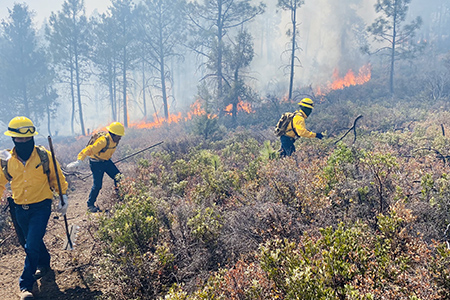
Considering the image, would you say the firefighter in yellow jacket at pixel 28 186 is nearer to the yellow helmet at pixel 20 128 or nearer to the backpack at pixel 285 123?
the yellow helmet at pixel 20 128

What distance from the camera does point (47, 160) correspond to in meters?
3.83

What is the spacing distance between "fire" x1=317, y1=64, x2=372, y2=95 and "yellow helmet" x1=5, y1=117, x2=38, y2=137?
2507 centimetres

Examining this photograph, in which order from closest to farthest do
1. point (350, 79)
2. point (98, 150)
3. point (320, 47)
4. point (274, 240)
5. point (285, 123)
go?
point (274, 240) → point (98, 150) → point (285, 123) → point (350, 79) → point (320, 47)

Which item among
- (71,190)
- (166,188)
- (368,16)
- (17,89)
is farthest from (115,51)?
(368,16)

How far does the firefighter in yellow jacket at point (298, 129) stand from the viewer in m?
6.25

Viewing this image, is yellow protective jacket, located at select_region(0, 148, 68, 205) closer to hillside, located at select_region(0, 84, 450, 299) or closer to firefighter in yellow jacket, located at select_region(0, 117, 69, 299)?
firefighter in yellow jacket, located at select_region(0, 117, 69, 299)

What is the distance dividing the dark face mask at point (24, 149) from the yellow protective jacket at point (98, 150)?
217cm

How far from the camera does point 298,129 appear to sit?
627 centimetres

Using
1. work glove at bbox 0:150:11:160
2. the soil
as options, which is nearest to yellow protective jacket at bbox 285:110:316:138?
the soil

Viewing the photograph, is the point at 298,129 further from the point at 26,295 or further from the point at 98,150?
the point at 26,295

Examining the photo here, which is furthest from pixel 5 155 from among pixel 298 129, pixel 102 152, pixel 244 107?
pixel 244 107

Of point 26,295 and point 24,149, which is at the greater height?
point 24,149

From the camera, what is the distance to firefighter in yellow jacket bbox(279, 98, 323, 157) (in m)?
6.25

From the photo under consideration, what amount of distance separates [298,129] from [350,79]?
2454 cm
